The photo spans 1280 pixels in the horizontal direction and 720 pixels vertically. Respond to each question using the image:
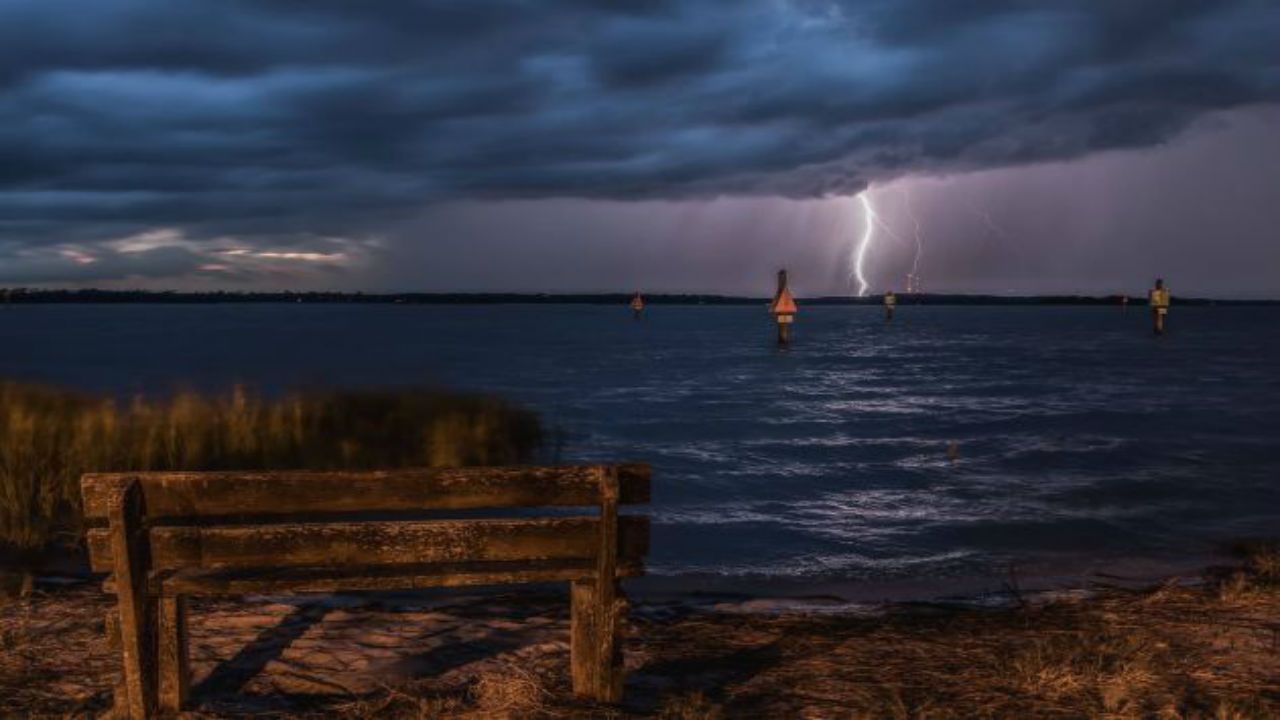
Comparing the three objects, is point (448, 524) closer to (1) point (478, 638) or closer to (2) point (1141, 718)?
(1) point (478, 638)

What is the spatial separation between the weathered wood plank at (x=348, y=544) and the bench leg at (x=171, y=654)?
1.51 feet

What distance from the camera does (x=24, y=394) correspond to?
20297 mm

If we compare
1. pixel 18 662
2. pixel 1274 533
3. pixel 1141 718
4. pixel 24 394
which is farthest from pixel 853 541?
pixel 24 394

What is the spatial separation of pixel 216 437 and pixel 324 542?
1281 centimetres

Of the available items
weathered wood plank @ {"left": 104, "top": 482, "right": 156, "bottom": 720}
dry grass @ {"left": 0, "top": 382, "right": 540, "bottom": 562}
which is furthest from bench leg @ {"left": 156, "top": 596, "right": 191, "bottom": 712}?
dry grass @ {"left": 0, "top": 382, "right": 540, "bottom": 562}

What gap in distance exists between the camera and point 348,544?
4949 mm

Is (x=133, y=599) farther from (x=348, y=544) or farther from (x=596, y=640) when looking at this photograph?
(x=596, y=640)

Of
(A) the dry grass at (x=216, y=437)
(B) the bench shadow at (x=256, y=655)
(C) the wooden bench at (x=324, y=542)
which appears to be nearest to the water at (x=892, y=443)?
(A) the dry grass at (x=216, y=437)

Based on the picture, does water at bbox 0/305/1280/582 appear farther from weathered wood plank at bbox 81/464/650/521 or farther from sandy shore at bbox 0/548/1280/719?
weathered wood plank at bbox 81/464/650/521

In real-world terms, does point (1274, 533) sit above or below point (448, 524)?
below

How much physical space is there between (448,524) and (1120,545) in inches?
433

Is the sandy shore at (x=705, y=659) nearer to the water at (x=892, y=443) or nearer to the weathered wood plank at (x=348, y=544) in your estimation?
the weathered wood plank at (x=348, y=544)

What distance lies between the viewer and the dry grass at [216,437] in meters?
12.1

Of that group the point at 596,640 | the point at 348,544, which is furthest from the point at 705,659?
the point at 348,544
